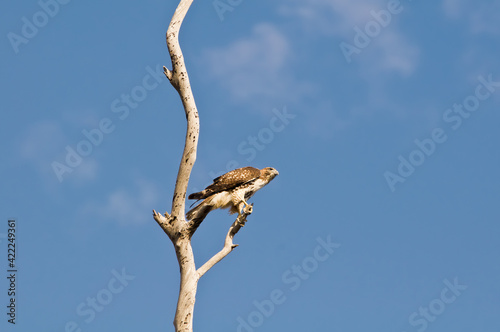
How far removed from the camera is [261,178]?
11.8m

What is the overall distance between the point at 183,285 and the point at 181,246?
0.56 metres

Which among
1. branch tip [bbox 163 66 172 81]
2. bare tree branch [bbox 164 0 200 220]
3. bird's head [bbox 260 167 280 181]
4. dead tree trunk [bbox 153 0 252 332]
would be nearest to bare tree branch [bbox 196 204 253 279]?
dead tree trunk [bbox 153 0 252 332]

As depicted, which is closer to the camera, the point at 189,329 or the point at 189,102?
the point at 189,329

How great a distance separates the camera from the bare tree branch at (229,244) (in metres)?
10.1

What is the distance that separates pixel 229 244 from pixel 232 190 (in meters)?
1.23

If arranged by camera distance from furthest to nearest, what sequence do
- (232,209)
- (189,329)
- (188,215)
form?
(232,209) → (188,215) → (189,329)

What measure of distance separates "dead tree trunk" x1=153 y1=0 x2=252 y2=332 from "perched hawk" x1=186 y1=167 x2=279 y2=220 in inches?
11.7

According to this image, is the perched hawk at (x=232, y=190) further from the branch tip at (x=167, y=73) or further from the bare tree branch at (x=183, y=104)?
the branch tip at (x=167, y=73)

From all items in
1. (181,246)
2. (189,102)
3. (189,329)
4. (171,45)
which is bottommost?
(189,329)

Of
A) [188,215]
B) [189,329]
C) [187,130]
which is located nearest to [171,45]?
[187,130]

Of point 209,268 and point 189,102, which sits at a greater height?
point 189,102

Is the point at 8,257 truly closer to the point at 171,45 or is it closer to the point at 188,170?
the point at 188,170

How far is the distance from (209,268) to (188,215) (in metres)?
0.86

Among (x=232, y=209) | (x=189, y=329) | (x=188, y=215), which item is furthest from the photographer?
(x=232, y=209)
